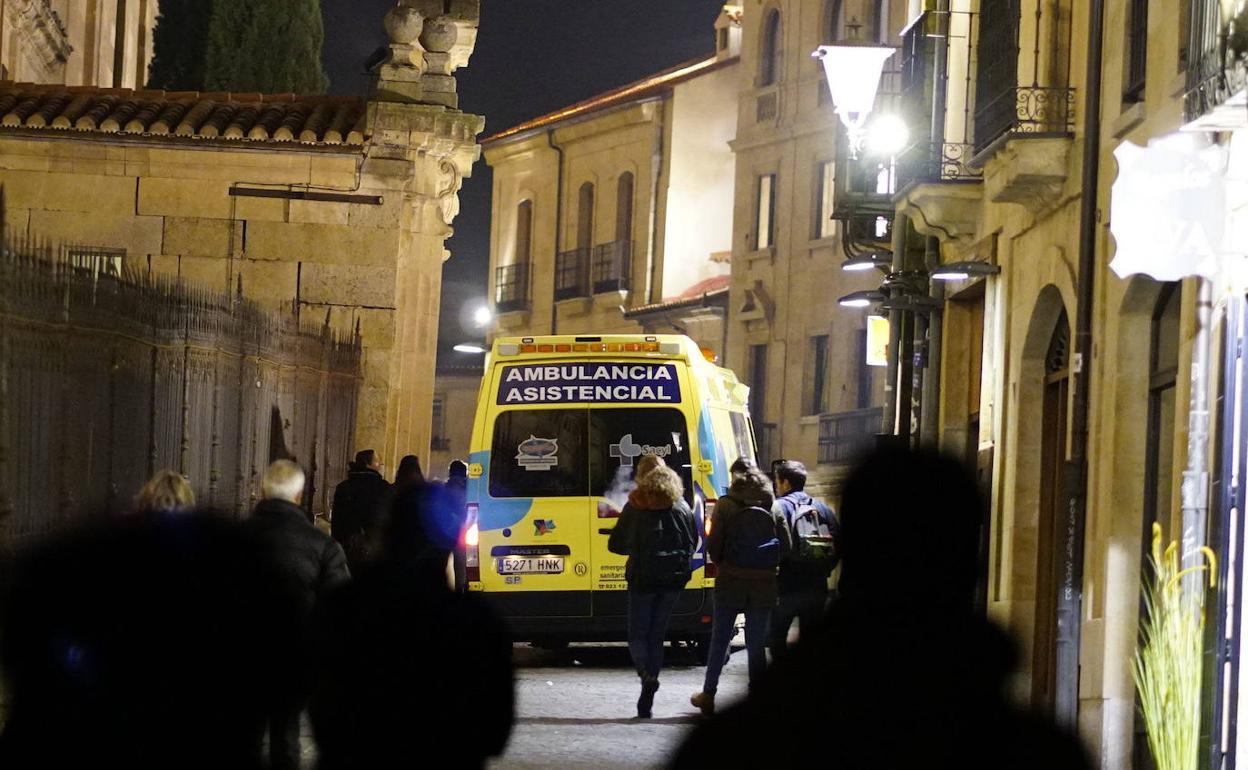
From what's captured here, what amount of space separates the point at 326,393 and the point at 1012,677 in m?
15.2

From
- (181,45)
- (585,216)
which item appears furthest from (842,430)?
(585,216)

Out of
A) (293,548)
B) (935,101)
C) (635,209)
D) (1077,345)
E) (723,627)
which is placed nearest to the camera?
(293,548)

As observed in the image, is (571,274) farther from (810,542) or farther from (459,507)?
(810,542)

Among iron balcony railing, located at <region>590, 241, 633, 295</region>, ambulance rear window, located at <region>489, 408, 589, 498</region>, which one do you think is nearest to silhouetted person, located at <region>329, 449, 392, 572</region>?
ambulance rear window, located at <region>489, 408, 589, 498</region>

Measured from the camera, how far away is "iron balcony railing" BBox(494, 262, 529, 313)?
58062 mm

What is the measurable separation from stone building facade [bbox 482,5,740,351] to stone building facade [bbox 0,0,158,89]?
549 inches

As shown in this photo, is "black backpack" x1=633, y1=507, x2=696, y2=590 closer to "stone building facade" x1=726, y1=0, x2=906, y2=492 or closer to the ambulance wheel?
the ambulance wheel

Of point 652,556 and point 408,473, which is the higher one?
point 408,473

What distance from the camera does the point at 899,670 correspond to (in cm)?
497

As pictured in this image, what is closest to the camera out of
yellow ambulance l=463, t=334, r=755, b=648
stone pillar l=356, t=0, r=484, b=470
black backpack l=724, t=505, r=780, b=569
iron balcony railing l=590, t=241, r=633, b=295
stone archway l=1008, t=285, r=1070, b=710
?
black backpack l=724, t=505, r=780, b=569

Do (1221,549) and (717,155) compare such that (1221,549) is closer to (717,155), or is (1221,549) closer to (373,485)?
(373,485)

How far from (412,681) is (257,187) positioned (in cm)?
1596

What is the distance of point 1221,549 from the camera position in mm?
10977

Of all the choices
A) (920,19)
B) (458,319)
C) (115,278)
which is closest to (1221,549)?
(115,278)
